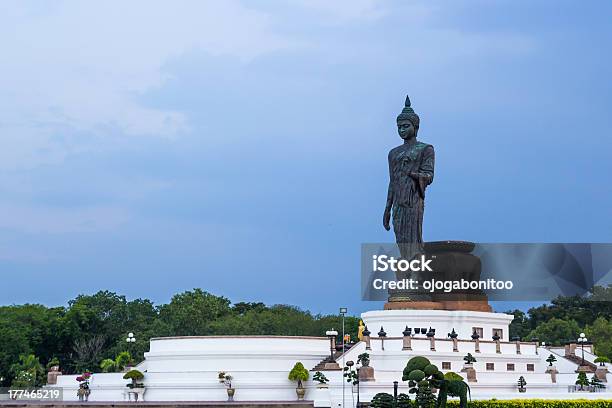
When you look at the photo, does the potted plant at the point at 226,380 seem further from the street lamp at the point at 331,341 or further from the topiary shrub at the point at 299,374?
the street lamp at the point at 331,341

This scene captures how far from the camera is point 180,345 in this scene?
55.2 meters

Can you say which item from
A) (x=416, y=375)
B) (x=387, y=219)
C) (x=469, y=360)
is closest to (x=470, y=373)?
(x=469, y=360)

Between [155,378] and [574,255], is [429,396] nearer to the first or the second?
[155,378]

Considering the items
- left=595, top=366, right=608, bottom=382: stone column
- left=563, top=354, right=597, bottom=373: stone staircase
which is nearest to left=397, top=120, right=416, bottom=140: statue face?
left=563, top=354, right=597, bottom=373: stone staircase

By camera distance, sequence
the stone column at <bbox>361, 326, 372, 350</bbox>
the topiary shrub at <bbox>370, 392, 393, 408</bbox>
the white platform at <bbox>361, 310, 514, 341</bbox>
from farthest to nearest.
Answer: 1. the white platform at <bbox>361, 310, 514, 341</bbox>
2. the stone column at <bbox>361, 326, 372, 350</bbox>
3. the topiary shrub at <bbox>370, 392, 393, 408</bbox>

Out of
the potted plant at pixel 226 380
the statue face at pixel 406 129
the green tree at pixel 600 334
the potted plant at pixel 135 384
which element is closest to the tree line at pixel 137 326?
the green tree at pixel 600 334

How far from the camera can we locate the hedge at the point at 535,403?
45.3 meters

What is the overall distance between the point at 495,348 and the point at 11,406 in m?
24.5

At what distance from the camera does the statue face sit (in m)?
62.7

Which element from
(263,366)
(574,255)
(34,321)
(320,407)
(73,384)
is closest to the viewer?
(320,407)

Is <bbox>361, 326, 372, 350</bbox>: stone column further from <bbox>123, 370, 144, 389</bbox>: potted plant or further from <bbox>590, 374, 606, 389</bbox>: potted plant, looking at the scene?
<bbox>590, 374, 606, 389</bbox>: potted plant

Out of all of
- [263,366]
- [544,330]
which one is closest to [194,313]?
[544,330]

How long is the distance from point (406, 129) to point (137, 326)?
117 feet

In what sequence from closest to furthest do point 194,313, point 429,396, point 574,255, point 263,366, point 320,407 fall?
point 429,396, point 320,407, point 263,366, point 574,255, point 194,313
